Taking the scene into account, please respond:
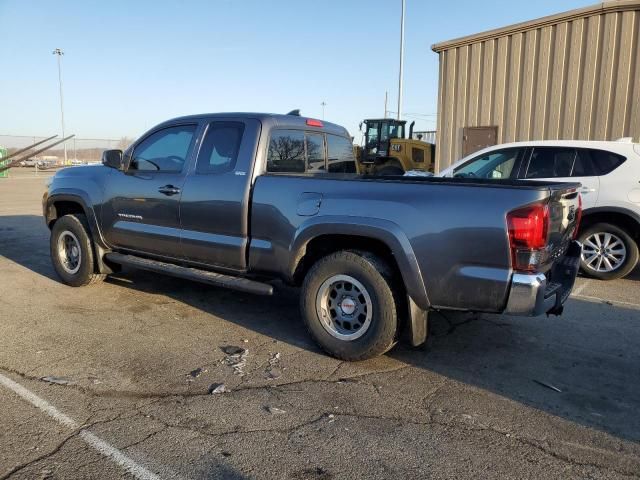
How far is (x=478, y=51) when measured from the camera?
13047 millimetres

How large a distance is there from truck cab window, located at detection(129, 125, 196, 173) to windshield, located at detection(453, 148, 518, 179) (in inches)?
154

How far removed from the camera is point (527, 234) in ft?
11.2

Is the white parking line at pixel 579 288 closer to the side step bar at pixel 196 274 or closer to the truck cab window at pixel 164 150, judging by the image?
the side step bar at pixel 196 274

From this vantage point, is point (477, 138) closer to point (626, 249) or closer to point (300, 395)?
point (626, 249)

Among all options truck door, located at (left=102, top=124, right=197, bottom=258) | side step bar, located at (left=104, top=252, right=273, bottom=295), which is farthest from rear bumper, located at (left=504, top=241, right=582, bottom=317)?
truck door, located at (left=102, top=124, right=197, bottom=258)

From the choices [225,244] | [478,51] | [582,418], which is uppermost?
[478,51]

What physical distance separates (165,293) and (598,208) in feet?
18.1

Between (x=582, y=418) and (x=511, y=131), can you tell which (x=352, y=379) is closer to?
(x=582, y=418)

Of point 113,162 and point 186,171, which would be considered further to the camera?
point 113,162

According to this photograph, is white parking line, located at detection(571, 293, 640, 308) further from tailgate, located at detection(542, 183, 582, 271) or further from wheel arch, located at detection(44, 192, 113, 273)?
wheel arch, located at detection(44, 192, 113, 273)

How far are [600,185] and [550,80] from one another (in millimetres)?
6284

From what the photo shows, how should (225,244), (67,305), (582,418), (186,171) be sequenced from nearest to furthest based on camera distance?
(582,418) → (225,244) → (186,171) → (67,305)

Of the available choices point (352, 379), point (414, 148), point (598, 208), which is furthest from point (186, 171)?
point (414, 148)

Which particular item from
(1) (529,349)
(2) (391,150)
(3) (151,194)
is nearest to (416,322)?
(1) (529,349)
